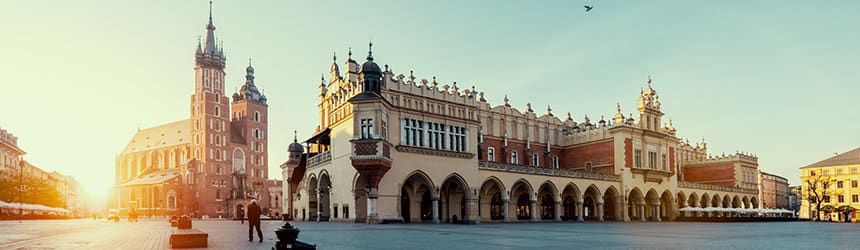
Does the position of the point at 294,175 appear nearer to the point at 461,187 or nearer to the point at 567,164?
the point at 461,187

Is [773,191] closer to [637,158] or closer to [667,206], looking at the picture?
[667,206]

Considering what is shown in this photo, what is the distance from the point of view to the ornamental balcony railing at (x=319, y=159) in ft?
169

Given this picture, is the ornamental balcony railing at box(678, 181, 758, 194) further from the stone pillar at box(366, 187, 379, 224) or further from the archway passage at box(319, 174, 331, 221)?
the stone pillar at box(366, 187, 379, 224)

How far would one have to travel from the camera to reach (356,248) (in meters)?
18.2

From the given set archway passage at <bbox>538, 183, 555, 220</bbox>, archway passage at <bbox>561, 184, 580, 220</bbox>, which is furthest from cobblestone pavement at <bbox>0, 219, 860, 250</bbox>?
archway passage at <bbox>561, 184, 580, 220</bbox>

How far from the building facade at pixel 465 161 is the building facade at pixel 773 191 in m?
27.6

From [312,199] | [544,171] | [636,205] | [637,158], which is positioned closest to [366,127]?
[312,199]

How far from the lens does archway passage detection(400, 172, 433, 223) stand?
49844 millimetres

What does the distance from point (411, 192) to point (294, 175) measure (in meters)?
14.5

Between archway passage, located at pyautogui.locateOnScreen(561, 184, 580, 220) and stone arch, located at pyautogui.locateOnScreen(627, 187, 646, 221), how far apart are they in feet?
19.5

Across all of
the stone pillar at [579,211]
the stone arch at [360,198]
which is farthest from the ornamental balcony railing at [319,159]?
the stone pillar at [579,211]

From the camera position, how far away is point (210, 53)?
424 feet

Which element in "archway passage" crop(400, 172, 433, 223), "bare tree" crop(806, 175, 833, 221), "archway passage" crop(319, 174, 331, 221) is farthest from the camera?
"bare tree" crop(806, 175, 833, 221)

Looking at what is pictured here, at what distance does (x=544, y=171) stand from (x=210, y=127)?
86.0m
